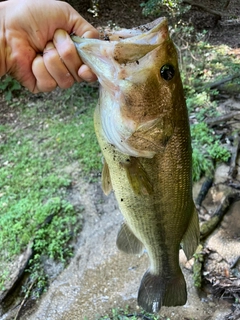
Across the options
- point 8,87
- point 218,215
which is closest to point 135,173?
point 218,215

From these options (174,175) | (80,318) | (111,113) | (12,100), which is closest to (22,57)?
(111,113)

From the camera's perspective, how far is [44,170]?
16.1ft

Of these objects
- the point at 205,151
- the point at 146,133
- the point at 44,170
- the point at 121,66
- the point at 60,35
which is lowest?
the point at 205,151

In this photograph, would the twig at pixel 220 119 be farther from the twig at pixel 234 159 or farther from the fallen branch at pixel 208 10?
the fallen branch at pixel 208 10

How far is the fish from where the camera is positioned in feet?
4.51

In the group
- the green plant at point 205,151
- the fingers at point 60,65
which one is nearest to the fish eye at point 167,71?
the fingers at point 60,65

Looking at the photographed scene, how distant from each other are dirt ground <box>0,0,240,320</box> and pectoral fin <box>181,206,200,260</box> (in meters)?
1.46

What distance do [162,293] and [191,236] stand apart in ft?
1.42

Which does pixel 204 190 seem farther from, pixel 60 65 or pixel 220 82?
pixel 60 65

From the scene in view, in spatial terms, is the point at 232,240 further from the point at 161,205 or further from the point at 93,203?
the point at 161,205

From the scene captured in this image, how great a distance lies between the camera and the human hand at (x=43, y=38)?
1563 millimetres

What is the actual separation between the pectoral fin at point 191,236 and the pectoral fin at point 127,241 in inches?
11.3

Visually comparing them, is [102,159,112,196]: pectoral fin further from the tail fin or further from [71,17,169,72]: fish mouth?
the tail fin

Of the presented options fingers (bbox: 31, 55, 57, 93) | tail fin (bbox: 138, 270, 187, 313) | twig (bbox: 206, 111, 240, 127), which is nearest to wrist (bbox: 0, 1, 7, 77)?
fingers (bbox: 31, 55, 57, 93)
